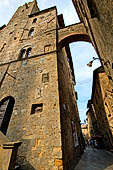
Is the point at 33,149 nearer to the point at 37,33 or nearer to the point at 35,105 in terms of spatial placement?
the point at 35,105

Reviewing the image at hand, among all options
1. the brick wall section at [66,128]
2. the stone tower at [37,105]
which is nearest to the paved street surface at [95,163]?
the brick wall section at [66,128]

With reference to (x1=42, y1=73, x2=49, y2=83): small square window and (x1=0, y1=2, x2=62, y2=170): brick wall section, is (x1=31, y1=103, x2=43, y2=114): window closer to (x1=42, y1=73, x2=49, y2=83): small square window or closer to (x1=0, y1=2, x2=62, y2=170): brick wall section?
Result: (x1=0, y1=2, x2=62, y2=170): brick wall section

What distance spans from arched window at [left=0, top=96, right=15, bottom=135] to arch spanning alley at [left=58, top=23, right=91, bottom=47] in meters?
5.61

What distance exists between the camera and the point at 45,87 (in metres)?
5.12

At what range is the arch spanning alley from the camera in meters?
7.65

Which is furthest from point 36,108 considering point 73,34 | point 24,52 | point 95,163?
point 73,34

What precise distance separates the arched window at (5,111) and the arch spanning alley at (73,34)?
5610 mm

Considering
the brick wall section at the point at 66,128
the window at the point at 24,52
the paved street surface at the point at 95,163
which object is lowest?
the paved street surface at the point at 95,163

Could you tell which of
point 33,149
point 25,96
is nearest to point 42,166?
point 33,149

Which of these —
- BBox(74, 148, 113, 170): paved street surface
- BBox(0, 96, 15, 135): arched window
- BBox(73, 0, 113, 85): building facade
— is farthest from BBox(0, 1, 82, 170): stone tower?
BBox(73, 0, 113, 85): building facade

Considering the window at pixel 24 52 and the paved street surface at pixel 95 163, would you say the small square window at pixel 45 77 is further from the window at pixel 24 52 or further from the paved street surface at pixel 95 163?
the paved street surface at pixel 95 163

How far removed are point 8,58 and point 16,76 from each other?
2661 mm

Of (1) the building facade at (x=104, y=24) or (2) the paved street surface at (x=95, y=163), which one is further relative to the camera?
(2) the paved street surface at (x=95, y=163)

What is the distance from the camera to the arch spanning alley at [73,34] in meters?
7.65
